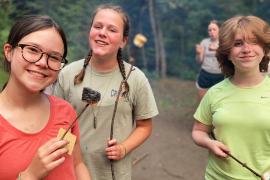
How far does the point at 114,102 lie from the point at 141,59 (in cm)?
1145

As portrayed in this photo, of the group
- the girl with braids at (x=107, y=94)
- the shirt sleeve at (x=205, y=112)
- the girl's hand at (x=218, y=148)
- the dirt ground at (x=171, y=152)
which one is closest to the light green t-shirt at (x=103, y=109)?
the girl with braids at (x=107, y=94)

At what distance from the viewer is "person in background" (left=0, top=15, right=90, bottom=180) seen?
1.50 meters

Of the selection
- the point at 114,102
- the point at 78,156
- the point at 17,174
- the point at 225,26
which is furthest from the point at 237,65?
the point at 17,174

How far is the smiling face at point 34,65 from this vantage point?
5.16 ft

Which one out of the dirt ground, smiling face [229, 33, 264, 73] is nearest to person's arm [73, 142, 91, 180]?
smiling face [229, 33, 264, 73]

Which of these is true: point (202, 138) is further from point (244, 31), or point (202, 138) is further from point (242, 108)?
point (244, 31)

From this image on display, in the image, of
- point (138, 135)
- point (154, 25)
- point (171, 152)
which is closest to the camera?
point (138, 135)

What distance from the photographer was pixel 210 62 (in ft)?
21.9

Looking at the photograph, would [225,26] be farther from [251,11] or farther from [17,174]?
[251,11]

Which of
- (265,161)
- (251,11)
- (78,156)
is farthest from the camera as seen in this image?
(251,11)

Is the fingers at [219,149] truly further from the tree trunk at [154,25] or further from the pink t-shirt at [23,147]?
the tree trunk at [154,25]

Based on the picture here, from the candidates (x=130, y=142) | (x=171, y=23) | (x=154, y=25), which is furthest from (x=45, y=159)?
(x=171, y=23)

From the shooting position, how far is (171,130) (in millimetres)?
7578

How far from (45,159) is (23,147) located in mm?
152
